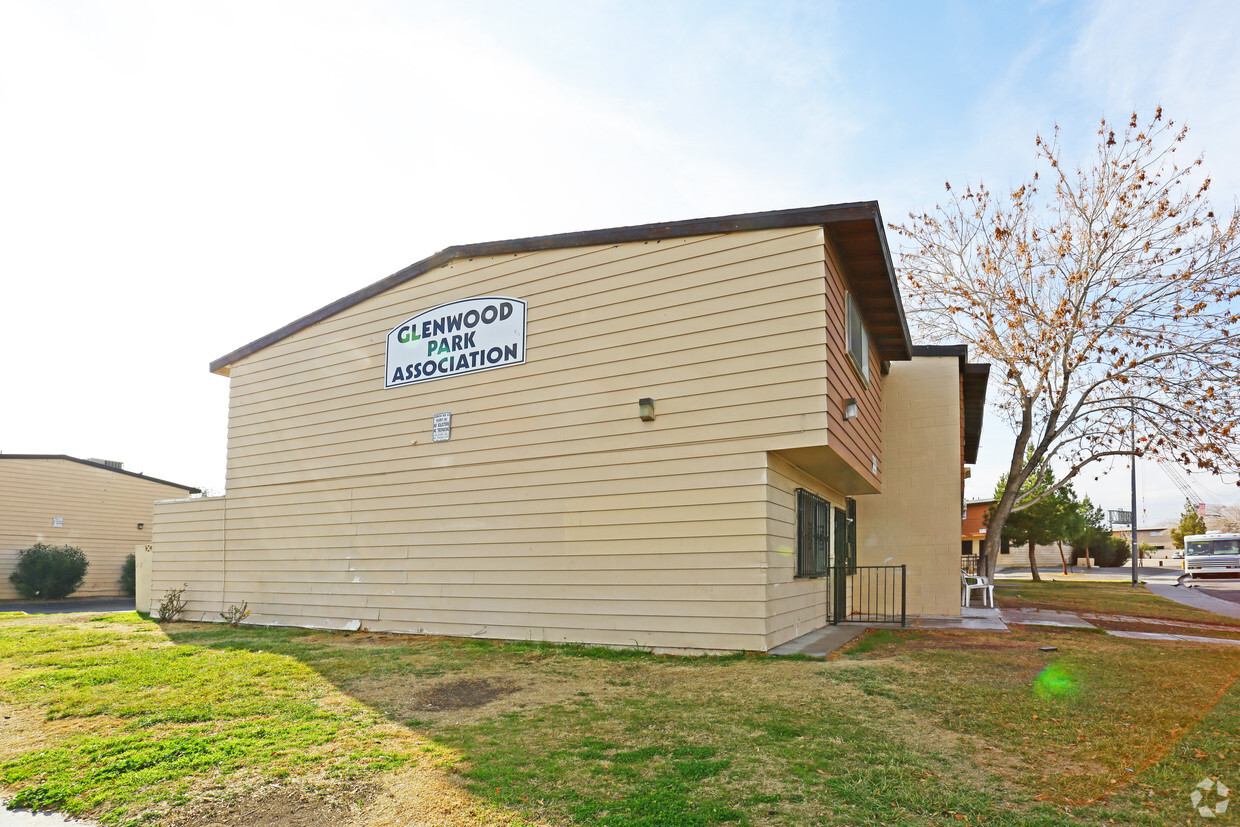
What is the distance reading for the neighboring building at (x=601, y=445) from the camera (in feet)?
26.4

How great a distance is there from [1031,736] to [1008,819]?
1533mm

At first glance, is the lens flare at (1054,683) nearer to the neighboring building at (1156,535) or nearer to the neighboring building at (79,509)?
the neighboring building at (79,509)

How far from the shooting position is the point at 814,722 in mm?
4988

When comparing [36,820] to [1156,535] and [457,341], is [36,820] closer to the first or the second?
[457,341]

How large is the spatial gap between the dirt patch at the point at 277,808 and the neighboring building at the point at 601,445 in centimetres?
478

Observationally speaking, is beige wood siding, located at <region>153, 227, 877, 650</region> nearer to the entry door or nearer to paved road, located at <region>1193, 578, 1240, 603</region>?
the entry door

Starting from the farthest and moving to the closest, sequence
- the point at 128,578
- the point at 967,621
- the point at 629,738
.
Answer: the point at 128,578 → the point at 967,621 → the point at 629,738

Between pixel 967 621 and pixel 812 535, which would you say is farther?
pixel 967 621

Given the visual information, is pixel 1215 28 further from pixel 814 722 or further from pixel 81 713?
pixel 81 713

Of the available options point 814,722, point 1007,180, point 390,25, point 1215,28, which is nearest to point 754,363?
point 814,722

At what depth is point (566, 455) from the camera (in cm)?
920

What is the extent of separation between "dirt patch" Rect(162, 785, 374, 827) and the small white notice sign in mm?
6553

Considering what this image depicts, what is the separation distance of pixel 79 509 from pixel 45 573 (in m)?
2.61

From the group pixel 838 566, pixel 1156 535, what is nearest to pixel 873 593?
pixel 838 566
